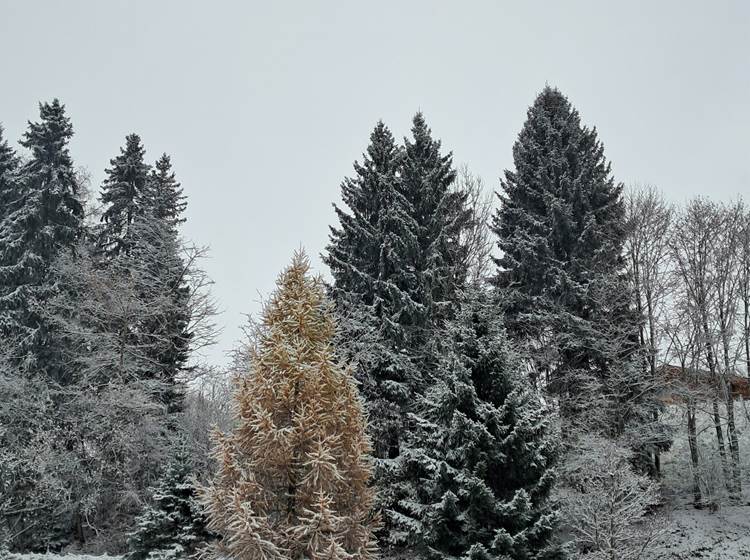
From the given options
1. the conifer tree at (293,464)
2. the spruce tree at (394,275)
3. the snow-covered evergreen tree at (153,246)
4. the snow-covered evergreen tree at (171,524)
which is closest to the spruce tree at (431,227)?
the spruce tree at (394,275)

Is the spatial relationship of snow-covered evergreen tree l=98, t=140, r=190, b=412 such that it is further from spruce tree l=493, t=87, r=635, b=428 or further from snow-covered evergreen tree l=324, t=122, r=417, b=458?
spruce tree l=493, t=87, r=635, b=428

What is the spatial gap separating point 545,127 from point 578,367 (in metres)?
9.72

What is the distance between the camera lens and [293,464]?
9.24 metres

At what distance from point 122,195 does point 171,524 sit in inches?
651


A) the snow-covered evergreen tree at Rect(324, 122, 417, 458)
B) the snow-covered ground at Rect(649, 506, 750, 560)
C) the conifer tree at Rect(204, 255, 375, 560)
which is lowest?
the snow-covered ground at Rect(649, 506, 750, 560)

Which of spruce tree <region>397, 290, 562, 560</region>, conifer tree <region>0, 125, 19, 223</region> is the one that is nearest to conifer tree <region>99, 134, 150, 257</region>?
conifer tree <region>0, 125, 19, 223</region>

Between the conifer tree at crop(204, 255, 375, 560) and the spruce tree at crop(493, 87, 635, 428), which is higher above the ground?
the spruce tree at crop(493, 87, 635, 428)

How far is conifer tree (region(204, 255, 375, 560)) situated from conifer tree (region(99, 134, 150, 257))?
17.0m

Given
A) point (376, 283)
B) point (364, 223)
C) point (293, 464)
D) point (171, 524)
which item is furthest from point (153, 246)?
point (293, 464)

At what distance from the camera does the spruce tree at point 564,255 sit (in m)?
17.4

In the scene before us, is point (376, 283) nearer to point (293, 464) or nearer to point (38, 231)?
point (293, 464)

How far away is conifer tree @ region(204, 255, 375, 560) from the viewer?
8617mm

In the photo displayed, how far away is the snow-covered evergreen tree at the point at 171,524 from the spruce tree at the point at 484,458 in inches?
211

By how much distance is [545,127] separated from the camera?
2139 cm
